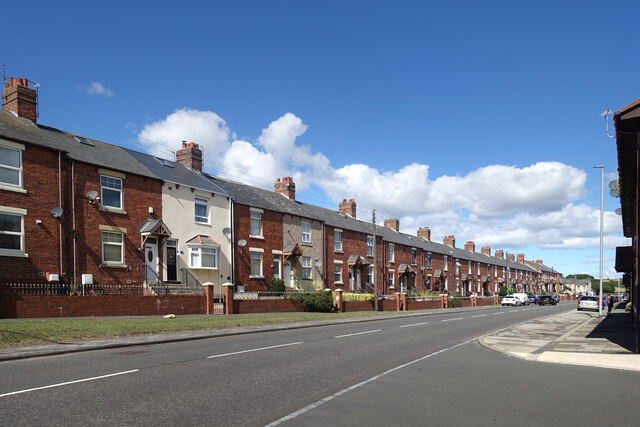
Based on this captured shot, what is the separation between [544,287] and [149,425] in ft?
411

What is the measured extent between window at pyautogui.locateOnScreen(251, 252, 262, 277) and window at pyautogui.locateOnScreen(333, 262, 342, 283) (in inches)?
386

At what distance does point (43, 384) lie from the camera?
7855 millimetres

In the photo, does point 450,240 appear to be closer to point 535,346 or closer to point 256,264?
point 256,264

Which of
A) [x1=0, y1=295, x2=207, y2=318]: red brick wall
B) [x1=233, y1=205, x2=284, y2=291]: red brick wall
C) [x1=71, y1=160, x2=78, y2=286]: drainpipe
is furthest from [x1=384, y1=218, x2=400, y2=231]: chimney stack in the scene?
[x1=71, y1=160, x2=78, y2=286]: drainpipe

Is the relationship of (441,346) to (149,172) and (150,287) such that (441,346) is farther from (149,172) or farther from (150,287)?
(149,172)

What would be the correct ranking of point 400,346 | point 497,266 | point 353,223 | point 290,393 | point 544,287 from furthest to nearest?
point 544,287, point 497,266, point 353,223, point 400,346, point 290,393

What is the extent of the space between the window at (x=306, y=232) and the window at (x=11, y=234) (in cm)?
2073

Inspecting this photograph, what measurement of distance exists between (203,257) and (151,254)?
324 centimetres

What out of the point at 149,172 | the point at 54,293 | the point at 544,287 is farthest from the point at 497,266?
the point at 54,293

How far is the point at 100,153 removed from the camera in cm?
2516

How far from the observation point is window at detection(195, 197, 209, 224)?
29.0 meters

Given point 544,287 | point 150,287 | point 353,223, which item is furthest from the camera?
point 544,287

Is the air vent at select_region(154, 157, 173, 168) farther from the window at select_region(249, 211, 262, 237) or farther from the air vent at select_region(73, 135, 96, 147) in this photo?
the window at select_region(249, 211, 262, 237)

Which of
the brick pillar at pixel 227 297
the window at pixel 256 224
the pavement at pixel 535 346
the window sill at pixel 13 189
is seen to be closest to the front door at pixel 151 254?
the brick pillar at pixel 227 297
